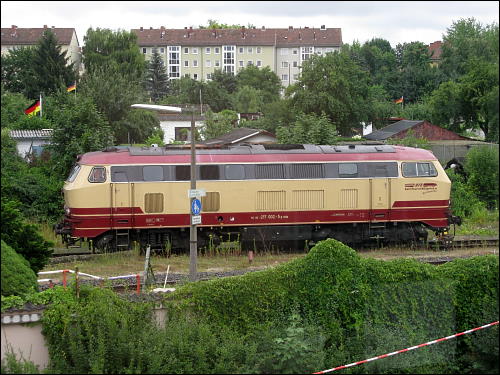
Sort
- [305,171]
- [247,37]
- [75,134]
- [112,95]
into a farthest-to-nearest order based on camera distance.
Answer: [247,37] → [112,95] → [75,134] → [305,171]

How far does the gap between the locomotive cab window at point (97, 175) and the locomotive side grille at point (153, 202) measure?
1.47 meters

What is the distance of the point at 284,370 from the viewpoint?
428 inches

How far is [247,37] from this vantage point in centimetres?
10675

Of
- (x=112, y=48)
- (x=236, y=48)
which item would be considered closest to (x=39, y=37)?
(x=112, y=48)

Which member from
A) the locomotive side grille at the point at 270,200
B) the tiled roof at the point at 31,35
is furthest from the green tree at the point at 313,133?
the tiled roof at the point at 31,35

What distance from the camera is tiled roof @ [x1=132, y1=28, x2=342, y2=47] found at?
105875mm

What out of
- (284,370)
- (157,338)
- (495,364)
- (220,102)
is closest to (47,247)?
(157,338)

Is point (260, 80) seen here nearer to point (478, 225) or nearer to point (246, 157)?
point (478, 225)

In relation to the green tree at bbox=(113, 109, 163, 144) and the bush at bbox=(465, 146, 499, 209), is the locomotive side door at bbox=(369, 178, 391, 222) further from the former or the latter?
the green tree at bbox=(113, 109, 163, 144)

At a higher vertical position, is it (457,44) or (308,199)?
(457,44)

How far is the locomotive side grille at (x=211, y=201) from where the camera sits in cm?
2242

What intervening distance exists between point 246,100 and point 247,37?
2866 centimetres

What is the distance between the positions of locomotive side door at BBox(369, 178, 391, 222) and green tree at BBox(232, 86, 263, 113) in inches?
2253

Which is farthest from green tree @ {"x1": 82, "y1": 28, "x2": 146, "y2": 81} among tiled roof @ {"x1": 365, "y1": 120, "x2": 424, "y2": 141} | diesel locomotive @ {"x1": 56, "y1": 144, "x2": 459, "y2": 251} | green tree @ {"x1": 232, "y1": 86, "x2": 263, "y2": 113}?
diesel locomotive @ {"x1": 56, "y1": 144, "x2": 459, "y2": 251}
